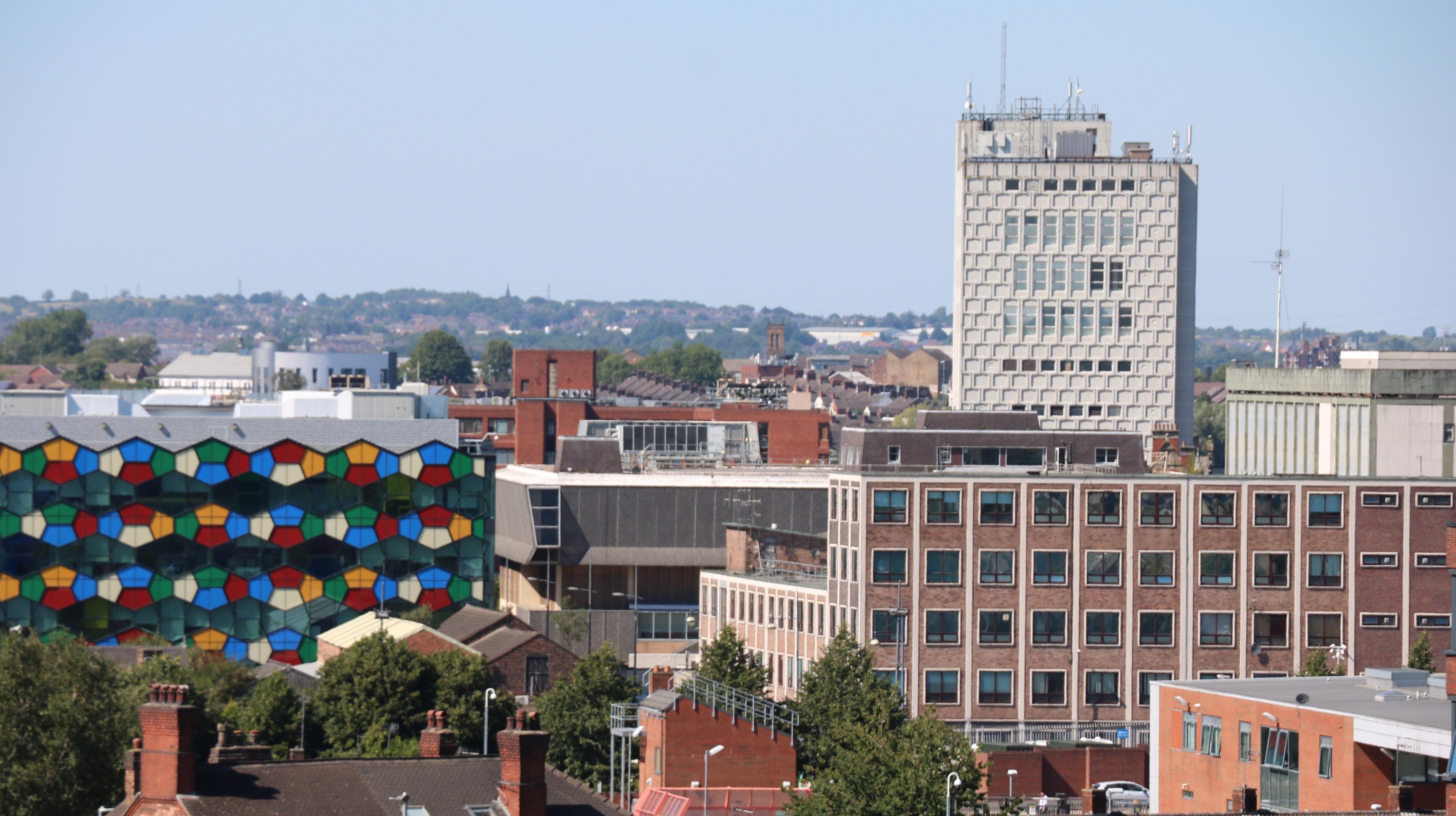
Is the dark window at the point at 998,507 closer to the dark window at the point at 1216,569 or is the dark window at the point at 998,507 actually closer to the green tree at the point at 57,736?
the dark window at the point at 1216,569

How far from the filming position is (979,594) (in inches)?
4200

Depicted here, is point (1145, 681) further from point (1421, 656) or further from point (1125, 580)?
point (1421, 656)

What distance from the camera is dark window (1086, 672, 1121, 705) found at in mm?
106375

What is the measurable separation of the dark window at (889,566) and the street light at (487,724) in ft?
58.5

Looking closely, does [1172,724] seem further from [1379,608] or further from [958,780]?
[1379,608]

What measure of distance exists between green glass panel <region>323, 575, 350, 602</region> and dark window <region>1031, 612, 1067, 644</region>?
4833cm

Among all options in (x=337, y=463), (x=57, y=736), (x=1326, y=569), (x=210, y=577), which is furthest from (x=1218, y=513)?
(x=210, y=577)

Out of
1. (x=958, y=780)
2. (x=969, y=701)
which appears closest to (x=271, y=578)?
(x=969, y=701)

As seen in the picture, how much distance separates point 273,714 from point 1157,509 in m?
39.8

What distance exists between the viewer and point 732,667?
103 meters

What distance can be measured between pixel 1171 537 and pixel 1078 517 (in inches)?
169

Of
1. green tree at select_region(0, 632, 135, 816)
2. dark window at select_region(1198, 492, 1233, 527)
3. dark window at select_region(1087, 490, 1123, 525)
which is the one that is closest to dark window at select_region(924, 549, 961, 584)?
dark window at select_region(1087, 490, 1123, 525)

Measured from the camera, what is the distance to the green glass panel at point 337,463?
13875cm

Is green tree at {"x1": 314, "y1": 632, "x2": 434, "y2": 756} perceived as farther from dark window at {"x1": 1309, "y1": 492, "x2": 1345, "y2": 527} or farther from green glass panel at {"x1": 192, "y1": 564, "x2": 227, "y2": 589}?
dark window at {"x1": 1309, "y1": 492, "x2": 1345, "y2": 527}
